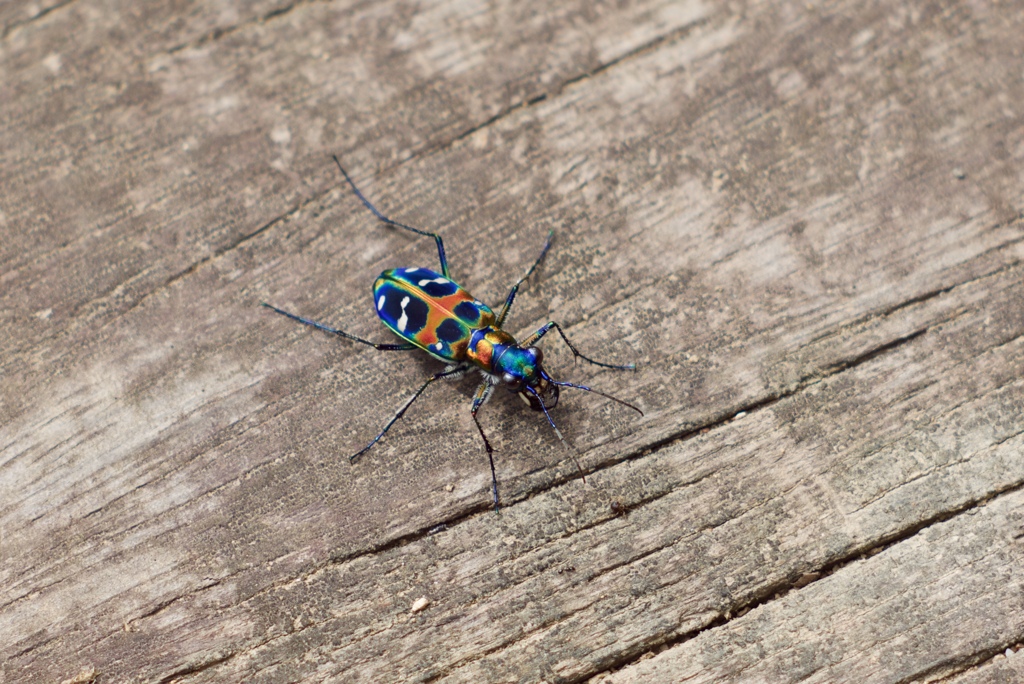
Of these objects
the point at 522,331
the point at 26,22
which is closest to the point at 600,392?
the point at 522,331

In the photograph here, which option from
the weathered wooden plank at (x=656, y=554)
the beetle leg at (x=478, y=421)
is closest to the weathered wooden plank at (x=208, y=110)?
the beetle leg at (x=478, y=421)

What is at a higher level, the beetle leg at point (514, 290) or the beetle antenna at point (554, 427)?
the beetle leg at point (514, 290)

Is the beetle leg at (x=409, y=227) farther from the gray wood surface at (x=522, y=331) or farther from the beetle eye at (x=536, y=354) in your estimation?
the beetle eye at (x=536, y=354)

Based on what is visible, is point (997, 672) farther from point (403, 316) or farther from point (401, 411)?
point (403, 316)

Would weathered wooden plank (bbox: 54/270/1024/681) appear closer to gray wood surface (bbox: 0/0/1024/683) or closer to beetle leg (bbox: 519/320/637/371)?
gray wood surface (bbox: 0/0/1024/683)

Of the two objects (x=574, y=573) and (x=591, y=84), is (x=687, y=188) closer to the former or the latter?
(x=591, y=84)

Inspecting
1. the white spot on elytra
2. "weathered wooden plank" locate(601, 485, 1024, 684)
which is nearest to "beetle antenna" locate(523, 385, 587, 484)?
the white spot on elytra

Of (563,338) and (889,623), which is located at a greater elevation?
(563,338)

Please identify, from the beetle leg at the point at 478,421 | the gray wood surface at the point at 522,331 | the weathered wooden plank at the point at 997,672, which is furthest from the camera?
the beetle leg at the point at 478,421
